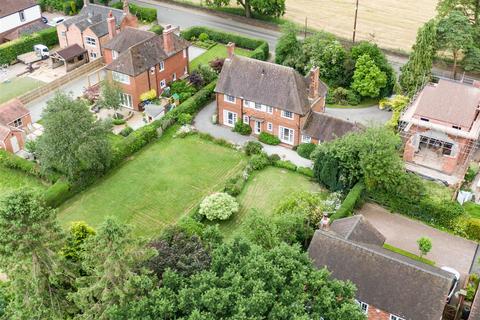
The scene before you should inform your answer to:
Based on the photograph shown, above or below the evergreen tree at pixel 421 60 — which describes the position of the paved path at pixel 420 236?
below

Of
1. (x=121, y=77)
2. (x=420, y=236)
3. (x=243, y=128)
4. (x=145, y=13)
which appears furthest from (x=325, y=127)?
(x=145, y=13)

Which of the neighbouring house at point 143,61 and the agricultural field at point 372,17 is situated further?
the agricultural field at point 372,17

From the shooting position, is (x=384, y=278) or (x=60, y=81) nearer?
(x=384, y=278)

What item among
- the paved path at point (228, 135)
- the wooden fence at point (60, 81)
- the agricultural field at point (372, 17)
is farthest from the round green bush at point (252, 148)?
the agricultural field at point (372, 17)

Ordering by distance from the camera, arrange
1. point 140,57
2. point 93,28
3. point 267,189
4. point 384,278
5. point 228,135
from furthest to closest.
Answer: point 93,28, point 140,57, point 228,135, point 267,189, point 384,278

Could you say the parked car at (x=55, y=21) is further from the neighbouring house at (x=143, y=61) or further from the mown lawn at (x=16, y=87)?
the neighbouring house at (x=143, y=61)

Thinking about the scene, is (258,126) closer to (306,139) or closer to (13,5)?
(306,139)

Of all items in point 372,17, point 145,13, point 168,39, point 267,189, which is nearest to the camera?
point 267,189
